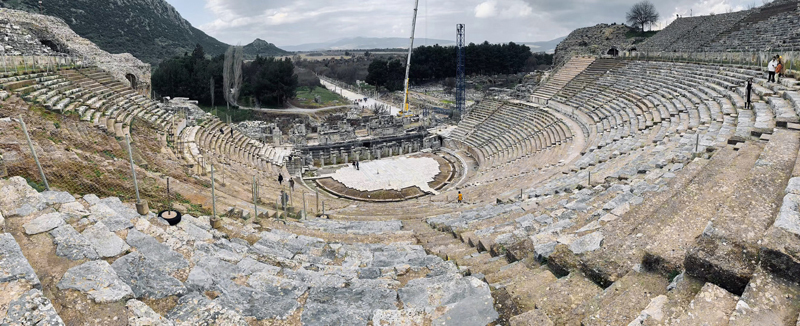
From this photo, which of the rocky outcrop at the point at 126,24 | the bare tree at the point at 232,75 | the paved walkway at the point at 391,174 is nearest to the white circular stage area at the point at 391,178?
the paved walkway at the point at 391,174

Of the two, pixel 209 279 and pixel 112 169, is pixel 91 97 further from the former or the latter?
pixel 209 279

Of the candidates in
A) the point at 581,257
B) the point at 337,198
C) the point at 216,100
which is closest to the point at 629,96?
the point at 337,198

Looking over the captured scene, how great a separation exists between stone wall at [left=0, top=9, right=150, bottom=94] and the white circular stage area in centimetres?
1288

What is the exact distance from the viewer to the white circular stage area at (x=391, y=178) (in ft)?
69.0

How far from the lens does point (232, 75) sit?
3969cm

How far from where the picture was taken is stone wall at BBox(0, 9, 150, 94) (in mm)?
20312

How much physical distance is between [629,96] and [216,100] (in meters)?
35.6

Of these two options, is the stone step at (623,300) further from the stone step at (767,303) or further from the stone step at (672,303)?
the stone step at (767,303)

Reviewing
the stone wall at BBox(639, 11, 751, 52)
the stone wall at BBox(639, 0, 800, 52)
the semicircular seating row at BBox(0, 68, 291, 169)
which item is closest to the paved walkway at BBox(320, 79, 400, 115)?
the semicircular seating row at BBox(0, 68, 291, 169)

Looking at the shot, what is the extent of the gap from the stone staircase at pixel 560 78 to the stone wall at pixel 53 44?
26.2 m

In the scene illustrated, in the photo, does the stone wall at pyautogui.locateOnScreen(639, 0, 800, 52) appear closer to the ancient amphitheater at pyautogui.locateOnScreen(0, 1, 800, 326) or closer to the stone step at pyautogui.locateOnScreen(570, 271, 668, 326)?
the ancient amphitheater at pyautogui.locateOnScreen(0, 1, 800, 326)

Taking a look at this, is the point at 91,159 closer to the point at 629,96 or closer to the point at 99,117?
the point at 99,117

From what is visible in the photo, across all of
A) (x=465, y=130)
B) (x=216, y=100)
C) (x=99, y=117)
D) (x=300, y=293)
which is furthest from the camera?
(x=216, y=100)

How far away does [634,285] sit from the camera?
3.69 metres
